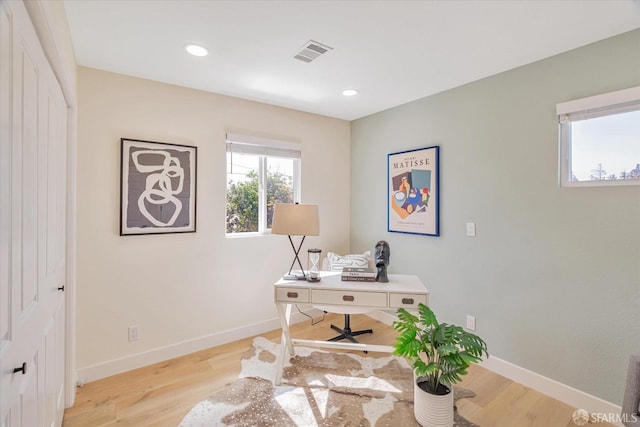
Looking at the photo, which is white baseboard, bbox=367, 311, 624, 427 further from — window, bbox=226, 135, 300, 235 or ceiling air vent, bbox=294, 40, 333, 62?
ceiling air vent, bbox=294, 40, 333, 62

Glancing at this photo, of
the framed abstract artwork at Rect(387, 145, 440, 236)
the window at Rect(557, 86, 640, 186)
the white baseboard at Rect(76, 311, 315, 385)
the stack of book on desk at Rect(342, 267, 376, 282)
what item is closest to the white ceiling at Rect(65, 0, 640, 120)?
the window at Rect(557, 86, 640, 186)

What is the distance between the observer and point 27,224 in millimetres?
1044

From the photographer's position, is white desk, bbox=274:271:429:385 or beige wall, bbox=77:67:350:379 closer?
white desk, bbox=274:271:429:385

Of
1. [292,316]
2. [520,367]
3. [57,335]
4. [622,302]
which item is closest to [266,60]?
[57,335]

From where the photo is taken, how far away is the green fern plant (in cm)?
178

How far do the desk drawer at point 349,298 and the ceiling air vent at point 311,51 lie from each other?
1695mm

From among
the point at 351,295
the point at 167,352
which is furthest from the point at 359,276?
the point at 167,352

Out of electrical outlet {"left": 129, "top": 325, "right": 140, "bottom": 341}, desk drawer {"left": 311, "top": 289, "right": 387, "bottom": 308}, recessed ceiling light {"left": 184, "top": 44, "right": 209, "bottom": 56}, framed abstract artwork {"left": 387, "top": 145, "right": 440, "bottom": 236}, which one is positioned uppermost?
recessed ceiling light {"left": 184, "top": 44, "right": 209, "bottom": 56}

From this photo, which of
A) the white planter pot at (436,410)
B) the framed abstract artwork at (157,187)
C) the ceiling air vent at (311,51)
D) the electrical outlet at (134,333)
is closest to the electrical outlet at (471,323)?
the white planter pot at (436,410)

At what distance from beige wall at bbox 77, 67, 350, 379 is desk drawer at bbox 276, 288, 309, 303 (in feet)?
3.13

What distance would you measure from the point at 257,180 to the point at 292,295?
4.79 feet

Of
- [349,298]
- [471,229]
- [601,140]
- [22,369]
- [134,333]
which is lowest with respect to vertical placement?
[134,333]

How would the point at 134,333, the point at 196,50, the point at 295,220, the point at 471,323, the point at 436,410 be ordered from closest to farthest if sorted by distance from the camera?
the point at 436,410 < the point at 196,50 < the point at 295,220 < the point at 134,333 < the point at 471,323

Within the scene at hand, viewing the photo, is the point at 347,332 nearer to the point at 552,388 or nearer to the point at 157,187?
the point at 552,388
